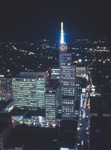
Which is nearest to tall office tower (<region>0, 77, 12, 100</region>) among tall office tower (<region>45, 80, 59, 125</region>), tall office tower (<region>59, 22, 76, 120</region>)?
tall office tower (<region>45, 80, 59, 125</region>)

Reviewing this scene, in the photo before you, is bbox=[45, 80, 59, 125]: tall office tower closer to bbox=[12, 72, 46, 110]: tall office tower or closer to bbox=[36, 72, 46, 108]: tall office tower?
bbox=[36, 72, 46, 108]: tall office tower

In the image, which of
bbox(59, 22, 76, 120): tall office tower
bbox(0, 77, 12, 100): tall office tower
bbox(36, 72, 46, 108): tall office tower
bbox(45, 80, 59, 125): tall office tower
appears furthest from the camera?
bbox(0, 77, 12, 100): tall office tower

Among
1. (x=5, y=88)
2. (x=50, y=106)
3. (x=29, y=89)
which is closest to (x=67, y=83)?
(x=50, y=106)

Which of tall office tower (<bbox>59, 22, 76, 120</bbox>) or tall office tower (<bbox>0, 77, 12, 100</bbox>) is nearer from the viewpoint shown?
tall office tower (<bbox>59, 22, 76, 120</bbox>)

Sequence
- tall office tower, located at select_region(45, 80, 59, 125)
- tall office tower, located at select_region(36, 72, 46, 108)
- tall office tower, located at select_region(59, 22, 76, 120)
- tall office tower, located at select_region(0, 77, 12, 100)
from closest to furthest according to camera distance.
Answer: tall office tower, located at select_region(45, 80, 59, 125) → tall office tower, located at select_region(59, 22, 76, 120) → tall office tower, located at select_region(36, 72, 46, 108) → tall office tower, located at select_region(0, 77, 12, 100)

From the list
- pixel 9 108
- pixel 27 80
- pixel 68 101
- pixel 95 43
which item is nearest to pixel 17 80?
pixel 27 80

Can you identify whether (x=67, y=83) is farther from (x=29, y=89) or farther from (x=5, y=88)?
(x=5, y=88)
